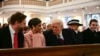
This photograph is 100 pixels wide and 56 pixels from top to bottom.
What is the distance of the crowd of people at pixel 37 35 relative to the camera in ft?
9.76

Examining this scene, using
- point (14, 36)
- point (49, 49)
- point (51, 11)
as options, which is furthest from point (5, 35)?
point (51, 11)

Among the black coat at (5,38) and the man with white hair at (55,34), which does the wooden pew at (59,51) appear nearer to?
the black coat at (5,38)

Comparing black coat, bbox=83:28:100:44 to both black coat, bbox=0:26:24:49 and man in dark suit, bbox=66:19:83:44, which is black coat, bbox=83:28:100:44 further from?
black coat, bbox=0:26:24:49

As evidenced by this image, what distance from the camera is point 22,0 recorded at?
874 inches

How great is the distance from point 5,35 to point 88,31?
195 centimetres

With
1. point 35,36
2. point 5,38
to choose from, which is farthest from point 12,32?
point 35,36

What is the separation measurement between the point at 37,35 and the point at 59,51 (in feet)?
5.36

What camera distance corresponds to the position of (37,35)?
11.4ft

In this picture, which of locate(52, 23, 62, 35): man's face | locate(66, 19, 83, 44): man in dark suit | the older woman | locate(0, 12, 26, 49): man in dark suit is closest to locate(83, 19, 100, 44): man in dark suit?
locate(66, 19, 83, 44): man in dark suit

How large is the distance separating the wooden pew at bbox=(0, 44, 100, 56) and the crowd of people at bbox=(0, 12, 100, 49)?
4.00 feet

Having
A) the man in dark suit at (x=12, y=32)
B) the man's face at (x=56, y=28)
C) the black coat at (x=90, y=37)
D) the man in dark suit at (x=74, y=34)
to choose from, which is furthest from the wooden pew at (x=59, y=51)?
the black coat at (x=90, y=37)

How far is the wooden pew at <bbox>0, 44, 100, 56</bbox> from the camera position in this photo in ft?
5.31

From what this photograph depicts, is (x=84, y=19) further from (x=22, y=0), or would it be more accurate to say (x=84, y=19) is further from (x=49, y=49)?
(x=49, y=49)

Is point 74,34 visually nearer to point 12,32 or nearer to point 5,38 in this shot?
point 12,32
